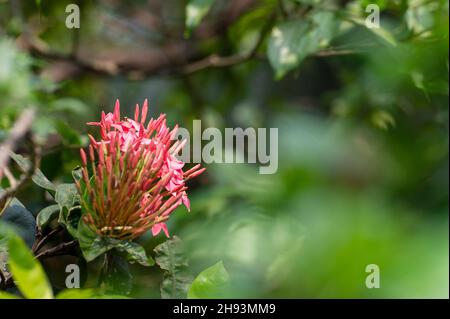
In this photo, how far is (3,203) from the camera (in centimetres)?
72

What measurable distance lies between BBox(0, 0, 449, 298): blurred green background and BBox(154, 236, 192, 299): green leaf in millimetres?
51

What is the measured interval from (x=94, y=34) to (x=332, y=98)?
0.82 m

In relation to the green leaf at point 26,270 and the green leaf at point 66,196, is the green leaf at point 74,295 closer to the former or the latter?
the green leaf at point 26,270

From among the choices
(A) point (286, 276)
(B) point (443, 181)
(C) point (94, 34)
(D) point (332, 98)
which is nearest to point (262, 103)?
(D) point (332, 98)

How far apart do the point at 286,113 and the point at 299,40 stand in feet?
3.13

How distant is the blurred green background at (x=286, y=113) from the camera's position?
0.34 metres

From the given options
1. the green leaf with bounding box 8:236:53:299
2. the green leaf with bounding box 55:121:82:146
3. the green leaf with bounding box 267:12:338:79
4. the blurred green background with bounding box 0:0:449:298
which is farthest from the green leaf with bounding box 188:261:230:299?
the green leaf with bounding box 267:12:338:79

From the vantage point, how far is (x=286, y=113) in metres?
2.15

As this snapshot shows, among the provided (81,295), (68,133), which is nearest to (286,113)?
(68,133)

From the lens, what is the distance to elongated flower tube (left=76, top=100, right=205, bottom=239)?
0.66m

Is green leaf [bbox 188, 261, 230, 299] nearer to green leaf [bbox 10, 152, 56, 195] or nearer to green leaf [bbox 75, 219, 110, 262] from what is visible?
green leaf [bbox 75, 219, 110, 262]

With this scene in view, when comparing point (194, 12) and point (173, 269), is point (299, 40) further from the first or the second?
point (173, 269)

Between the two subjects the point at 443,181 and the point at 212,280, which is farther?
the point at 443,181
